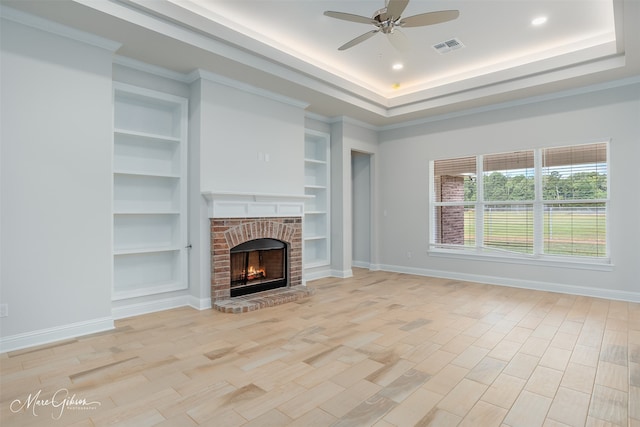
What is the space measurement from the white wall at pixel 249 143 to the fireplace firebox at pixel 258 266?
2.57 feet

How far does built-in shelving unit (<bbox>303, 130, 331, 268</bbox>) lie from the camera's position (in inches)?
251

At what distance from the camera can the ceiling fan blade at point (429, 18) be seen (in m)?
2.87

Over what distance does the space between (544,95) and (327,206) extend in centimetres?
381

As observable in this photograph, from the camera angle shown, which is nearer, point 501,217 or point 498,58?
point 498,58

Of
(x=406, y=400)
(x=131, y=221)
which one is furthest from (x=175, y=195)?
(x=406, y=400)

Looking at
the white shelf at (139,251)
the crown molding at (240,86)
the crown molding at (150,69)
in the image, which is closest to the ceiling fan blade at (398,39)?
the crown molding at (240,86)

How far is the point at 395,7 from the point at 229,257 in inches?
129

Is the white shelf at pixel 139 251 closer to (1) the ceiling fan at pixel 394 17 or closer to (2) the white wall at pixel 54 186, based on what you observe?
(2) the white wall at pixel 54 186

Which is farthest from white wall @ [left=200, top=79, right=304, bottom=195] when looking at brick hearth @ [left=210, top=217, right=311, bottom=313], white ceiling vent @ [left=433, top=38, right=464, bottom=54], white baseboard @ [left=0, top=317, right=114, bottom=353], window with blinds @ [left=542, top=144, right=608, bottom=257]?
window with blinds @ [left=542, top=144, right=608, bottom=257]

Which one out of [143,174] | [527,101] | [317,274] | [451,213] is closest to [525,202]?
[451,213]

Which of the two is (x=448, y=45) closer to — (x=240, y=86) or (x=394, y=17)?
(x=394, y=17)

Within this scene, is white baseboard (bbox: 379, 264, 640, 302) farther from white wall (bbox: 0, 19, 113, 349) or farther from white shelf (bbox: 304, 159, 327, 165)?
white wall (bbox: 0, 19, 113, 349)

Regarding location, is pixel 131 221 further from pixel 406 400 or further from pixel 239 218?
pixel 406 400

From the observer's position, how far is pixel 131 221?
416 centimetres
